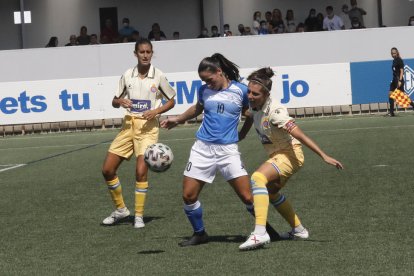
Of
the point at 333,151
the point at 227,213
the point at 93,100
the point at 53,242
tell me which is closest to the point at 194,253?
the point at 53,242

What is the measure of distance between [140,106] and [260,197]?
2970 mm

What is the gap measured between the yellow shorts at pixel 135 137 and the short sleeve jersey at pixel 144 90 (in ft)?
0.38

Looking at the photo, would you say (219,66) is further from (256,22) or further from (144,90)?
(256,22)

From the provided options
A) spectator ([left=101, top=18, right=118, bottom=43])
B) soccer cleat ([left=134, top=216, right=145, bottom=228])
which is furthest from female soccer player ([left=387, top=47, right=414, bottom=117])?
soccer cleat ([left=134, top=216, right=145, bottom=228])

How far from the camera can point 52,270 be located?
360 inches

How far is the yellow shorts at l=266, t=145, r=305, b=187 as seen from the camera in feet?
33.1

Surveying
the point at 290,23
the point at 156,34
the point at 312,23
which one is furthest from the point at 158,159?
the point at 290,23

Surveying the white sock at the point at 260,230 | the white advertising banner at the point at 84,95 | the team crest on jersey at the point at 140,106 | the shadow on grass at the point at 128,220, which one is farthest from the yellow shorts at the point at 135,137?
the white advertising banner at the point at 84,95

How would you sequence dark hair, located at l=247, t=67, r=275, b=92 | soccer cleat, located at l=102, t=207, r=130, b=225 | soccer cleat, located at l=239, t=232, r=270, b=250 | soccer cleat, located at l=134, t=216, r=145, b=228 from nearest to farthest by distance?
soccer cleat, located at l=239, t=232, r=270, b=250 < dark hair, located at l=247, t=67, r=275, b=92 < soccer cleat, located at l=134, t=216, r=145, b=228 < soccer cleat, located at l=102, t=207, r=130, b=225

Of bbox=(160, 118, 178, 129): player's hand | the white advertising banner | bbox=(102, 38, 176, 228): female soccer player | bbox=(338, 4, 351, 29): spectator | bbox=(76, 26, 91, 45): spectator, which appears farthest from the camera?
bbox=(338, 4, 351, 29): spectator

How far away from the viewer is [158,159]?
36.1 ft

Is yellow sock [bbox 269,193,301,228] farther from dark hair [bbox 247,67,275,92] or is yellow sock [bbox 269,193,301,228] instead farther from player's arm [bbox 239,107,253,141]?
dark hair [bbox 247,67,275,92]

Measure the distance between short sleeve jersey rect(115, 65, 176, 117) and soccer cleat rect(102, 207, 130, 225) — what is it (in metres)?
1.11

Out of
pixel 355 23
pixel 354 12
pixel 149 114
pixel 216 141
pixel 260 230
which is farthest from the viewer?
pixel 354 12
